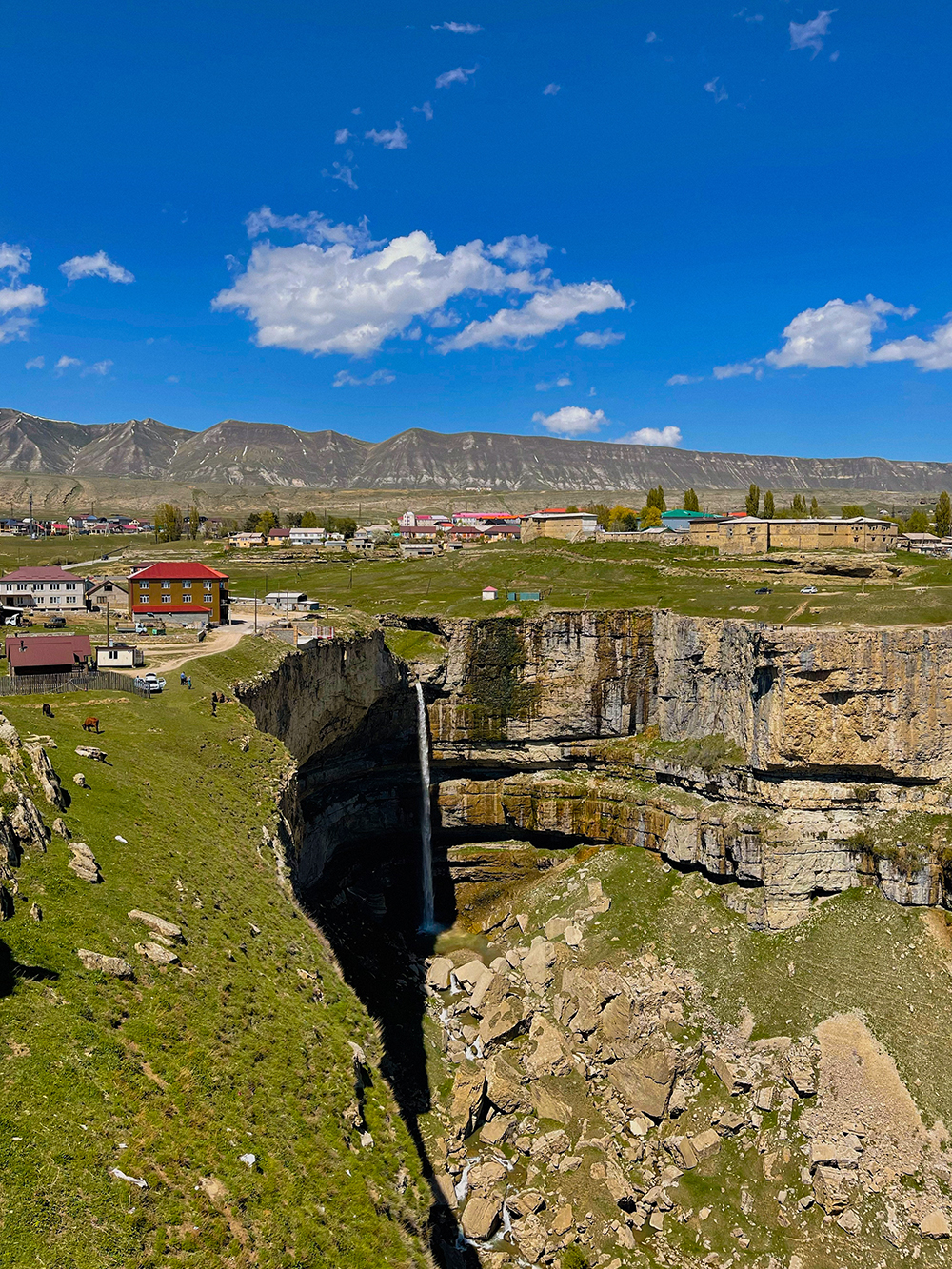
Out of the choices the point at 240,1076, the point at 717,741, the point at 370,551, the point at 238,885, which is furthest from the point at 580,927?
the point at 370,551

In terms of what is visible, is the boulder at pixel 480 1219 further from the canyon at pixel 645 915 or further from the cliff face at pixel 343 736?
the cliff face at pixel 343 736

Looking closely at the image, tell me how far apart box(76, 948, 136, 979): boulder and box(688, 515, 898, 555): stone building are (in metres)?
103

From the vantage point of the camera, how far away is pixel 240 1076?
646 inches

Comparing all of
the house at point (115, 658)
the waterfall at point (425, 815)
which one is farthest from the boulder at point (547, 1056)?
the house at point (115, 658)

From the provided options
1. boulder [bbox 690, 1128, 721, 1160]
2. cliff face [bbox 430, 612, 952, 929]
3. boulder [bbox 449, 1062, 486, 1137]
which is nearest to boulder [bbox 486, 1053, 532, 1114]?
boulder [bbox 449, 1062, 486, 1137]

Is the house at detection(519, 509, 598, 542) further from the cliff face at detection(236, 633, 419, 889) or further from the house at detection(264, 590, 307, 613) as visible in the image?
the cliff face at detection(236, 633, 419, 889)

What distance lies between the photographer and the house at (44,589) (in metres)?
69.0

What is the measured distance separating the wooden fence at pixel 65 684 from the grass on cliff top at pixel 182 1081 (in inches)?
640

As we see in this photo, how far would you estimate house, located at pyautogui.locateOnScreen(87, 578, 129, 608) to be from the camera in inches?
2864

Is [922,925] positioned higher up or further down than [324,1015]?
further down

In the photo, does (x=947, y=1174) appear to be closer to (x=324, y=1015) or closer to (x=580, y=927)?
(x=580, y=927)

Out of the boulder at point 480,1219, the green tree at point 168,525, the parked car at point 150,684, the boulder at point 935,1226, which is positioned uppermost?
the green tree at point 168,525

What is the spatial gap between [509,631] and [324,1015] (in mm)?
48570

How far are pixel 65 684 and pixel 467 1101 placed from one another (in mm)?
30606
